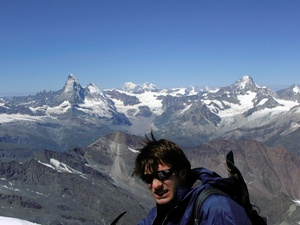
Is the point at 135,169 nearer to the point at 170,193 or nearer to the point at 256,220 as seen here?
the point at 170,193

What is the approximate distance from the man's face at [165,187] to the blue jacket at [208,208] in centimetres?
27

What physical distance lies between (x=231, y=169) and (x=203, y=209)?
1.11 m

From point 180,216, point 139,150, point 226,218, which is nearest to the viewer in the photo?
point 226,218

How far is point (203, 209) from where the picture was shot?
25.3 ft

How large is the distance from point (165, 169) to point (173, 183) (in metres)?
0.36

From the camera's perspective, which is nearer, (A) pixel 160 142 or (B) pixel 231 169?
(B) pixel 231 169

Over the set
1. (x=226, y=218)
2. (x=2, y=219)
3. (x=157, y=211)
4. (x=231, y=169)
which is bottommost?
(x=2, y=219)

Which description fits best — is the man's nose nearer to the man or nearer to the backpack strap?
the man

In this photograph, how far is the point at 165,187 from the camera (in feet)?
29.8

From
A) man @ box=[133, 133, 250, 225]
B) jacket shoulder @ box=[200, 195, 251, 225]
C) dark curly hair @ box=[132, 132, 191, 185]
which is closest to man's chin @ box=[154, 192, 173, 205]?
man @ box=[133, 133, 250, 225]

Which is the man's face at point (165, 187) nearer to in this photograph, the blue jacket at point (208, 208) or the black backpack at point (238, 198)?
the blue jacket at point (208, 208)

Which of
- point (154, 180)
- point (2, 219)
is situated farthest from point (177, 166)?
point (2, 219)

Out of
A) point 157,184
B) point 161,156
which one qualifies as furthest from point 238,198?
point 161,156

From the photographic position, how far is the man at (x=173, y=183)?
26.3 ft
